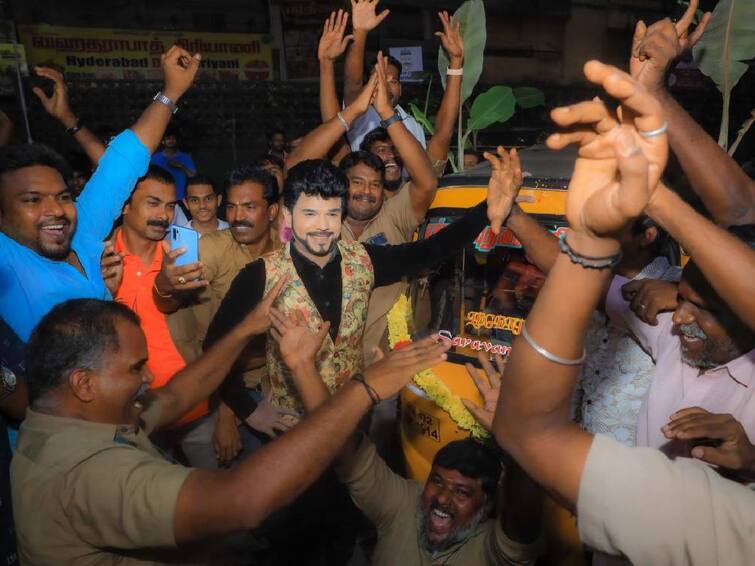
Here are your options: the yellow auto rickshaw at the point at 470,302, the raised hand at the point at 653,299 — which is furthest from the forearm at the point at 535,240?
the yellow auto rickshaw at the point at 470,302

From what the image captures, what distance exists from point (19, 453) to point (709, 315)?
1.92 meters

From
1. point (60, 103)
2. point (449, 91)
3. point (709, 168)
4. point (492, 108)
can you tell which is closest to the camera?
point (709, 168)

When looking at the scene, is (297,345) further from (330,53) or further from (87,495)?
(330,53)

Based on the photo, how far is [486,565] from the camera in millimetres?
2389

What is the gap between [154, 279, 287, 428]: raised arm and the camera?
2311mm

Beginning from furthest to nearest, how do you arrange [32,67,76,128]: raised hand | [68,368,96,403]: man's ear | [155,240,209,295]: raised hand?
1. [32,67,76,128]: raised hand
2. [155,240,209,295]: raised hand
3. [68,368,96,403]: man's ear

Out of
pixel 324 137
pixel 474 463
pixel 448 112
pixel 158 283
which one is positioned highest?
pixel 448 112

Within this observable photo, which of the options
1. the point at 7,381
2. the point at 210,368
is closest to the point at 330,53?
the point at 210,368

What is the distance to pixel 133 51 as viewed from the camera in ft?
35.9

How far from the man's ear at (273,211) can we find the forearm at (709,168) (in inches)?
103

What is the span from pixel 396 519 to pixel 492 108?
4.92 metres

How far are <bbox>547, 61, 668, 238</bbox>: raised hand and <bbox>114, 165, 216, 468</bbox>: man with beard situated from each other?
2171 millimetres

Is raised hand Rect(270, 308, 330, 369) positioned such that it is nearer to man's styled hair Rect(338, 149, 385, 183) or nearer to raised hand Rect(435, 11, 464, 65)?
man's styled hair Rect(338, 149, 385, 183)

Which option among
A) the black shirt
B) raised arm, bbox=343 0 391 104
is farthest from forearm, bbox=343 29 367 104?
the black shirt
